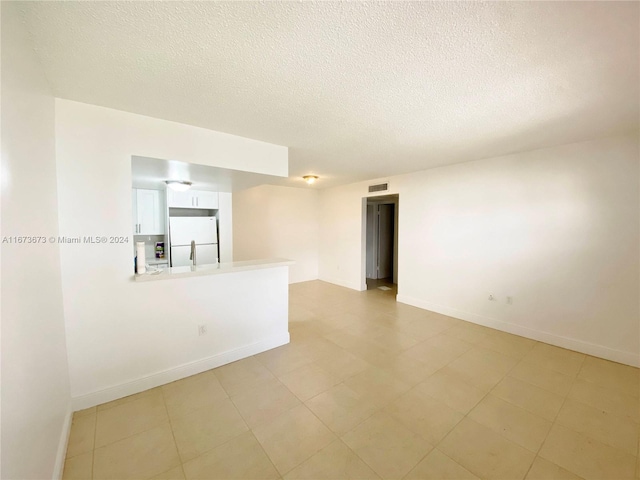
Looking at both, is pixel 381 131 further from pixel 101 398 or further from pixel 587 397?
pixel 101 398

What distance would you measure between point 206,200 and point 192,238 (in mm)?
708

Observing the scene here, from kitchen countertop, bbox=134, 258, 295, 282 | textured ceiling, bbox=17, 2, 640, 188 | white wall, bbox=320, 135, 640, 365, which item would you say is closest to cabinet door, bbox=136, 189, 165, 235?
kitchen countertop, bbox=134, 258, 295, 282

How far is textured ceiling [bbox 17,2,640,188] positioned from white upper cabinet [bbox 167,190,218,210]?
2.08 metres

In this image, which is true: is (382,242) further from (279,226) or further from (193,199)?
(193,199)

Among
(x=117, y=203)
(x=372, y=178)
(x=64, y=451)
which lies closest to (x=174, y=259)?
(x=117, y=203)

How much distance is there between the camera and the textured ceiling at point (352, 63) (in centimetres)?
116

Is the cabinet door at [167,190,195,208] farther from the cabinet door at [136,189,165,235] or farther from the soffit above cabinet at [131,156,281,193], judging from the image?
the soffit above cabinet at [131,156,281,193]

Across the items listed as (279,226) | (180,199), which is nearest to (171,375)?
(180,199)

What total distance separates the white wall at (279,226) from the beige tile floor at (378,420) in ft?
10.5

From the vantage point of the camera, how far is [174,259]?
13.8ft

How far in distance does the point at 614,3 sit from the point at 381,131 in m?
1.62

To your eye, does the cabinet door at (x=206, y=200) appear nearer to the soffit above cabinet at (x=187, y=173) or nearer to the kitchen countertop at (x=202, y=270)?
the soffit above cabinet at (x=187, y=173)

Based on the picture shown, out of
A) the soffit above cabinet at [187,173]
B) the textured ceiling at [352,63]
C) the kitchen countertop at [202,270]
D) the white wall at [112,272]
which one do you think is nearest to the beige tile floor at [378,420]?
the white wall at [112,272]

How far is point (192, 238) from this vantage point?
4305 mm
